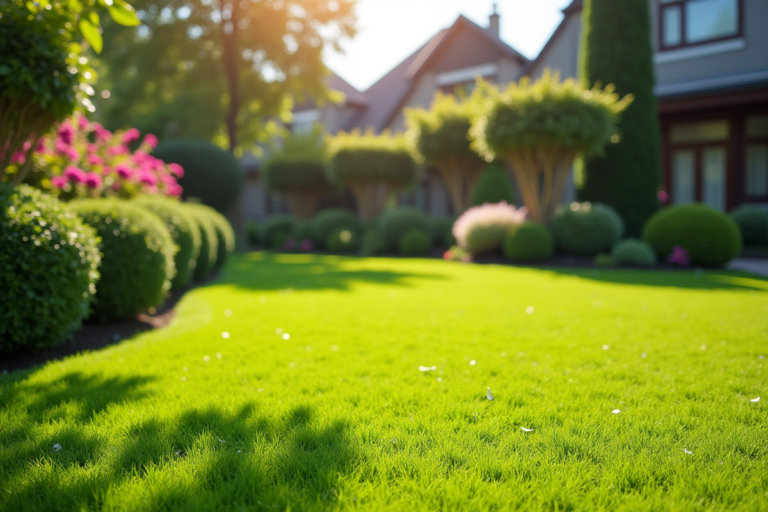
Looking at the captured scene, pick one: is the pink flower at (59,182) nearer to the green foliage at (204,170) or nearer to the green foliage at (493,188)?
the green foliage at (204,170)

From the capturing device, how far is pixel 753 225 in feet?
42.2

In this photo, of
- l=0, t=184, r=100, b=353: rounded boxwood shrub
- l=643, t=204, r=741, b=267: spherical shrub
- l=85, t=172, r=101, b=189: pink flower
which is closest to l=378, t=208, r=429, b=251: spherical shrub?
l=643, t=204, r=741, b=267: spherical shrub

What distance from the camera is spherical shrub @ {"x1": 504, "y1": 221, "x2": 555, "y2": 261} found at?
11.2 m

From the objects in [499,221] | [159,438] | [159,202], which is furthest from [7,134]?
[499,221]

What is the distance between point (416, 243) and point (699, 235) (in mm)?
6845

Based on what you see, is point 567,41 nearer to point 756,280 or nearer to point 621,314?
point 756,280

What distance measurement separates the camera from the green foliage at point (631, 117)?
41.4 feet

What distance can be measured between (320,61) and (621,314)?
18431 mm

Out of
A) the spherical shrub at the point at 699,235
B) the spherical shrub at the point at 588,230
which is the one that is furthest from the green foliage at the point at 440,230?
the spherical shrub at the point at 699,235

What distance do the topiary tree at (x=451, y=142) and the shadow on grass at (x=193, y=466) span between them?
13.0 meters

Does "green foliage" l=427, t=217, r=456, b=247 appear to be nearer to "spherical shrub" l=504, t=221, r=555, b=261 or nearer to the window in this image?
"spherical shrub" l=504, t=221, r=555, b=261

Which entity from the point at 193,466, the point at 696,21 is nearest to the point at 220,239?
the point at 193,466

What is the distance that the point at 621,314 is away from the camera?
5.34 meters

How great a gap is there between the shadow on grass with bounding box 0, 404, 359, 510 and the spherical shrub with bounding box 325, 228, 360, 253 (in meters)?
13.7
